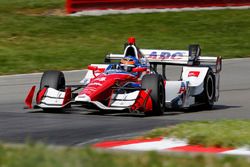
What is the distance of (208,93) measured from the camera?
13344 millimetres

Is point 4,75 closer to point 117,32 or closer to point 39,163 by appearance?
point 117,32

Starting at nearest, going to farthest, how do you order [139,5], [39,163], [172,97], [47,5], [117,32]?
[39,163] < [172,97] < [117,32] < [139,5] < [47,5]

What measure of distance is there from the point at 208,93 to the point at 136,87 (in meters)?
1.54

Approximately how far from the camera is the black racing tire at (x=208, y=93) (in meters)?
13.2

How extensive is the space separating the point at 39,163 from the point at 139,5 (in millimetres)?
18960

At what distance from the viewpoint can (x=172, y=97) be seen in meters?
12.8

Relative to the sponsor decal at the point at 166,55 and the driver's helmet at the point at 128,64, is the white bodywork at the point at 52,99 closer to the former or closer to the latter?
the driver's helmet at the point at 128,64

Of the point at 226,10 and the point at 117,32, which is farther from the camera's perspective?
the point at 226,10

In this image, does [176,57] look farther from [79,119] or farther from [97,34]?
[97,34]

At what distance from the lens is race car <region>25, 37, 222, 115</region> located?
1188 centimetres

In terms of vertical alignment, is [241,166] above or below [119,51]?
above

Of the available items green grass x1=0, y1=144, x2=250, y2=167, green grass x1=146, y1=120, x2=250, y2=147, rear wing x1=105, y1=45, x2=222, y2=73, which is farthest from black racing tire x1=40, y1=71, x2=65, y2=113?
green grass x1=0, y1=144, x2=250, y2=167

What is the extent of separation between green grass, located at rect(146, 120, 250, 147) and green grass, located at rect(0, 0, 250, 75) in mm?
9022

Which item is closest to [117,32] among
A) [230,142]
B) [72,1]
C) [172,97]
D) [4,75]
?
[72,1]
